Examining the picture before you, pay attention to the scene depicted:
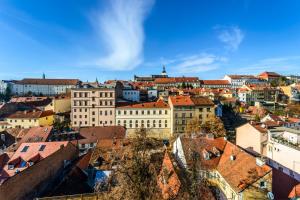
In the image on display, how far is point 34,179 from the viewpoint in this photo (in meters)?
21.1

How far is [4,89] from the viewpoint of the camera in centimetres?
9888

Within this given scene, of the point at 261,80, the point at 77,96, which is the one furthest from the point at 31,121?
the point at 261,80

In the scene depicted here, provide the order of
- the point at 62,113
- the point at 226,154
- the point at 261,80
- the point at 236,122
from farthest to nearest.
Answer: the point at 261,80 < the point at 62,113 < the point at 236,122 < the point at 226,154

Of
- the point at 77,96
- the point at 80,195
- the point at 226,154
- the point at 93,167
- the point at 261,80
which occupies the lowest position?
the point at 80,195

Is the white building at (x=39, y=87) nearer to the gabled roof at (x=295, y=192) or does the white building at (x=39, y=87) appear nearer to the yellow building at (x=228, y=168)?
the yellow building at (x=228, y=168)

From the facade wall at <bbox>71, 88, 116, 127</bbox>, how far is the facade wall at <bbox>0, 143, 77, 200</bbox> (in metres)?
23.5

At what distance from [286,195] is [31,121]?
51967 millimetres

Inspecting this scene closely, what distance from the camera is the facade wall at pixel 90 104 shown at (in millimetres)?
50188

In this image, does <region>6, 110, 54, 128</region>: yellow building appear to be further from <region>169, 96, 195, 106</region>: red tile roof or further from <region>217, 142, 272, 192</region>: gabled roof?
<region>217, 142, 272, 192</region>: gabled roof

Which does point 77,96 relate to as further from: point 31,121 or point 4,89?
point 4,89

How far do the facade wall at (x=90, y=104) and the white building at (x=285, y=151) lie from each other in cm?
3360

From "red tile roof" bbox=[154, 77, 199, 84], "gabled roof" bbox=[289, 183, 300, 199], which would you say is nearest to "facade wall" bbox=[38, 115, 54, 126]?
"gabled roof" bbox=[289, 183, 300, 199]

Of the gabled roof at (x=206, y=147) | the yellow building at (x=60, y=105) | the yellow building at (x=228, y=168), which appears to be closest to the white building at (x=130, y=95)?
the yellow building at (x=60, y=105)

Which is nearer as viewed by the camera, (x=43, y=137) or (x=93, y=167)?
(x=93, y=167)
